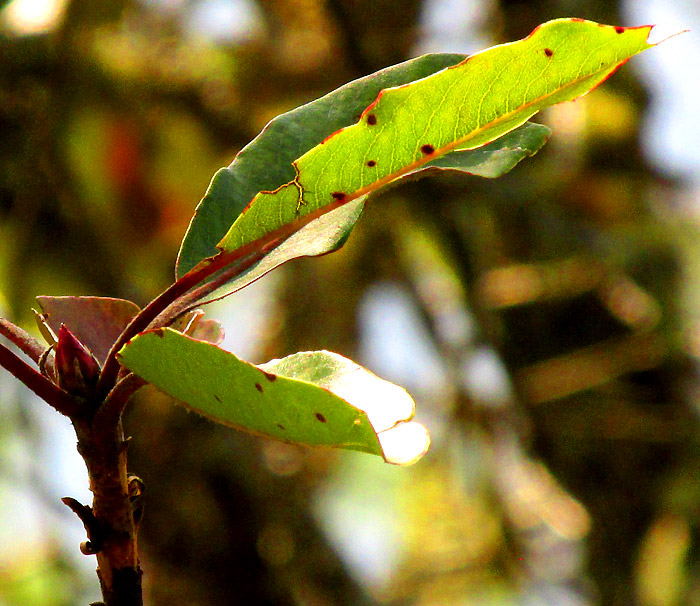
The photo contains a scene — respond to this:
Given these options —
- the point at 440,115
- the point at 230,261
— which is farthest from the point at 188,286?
the point at 440,115

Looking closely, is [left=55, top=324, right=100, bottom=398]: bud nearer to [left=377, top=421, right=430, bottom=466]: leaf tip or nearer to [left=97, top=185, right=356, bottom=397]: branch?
[left=97, top=185, right=356, bottom=397]: branch

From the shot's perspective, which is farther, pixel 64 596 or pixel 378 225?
pixel 378 225

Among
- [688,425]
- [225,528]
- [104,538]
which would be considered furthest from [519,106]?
[688,425]

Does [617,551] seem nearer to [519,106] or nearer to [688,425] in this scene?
[688,425]

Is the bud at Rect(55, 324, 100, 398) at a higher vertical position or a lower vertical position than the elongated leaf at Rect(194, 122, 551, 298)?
lower

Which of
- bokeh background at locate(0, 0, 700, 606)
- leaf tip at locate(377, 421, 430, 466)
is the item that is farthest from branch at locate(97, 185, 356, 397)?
bokeh background at locate(0, 0, 700, 606)

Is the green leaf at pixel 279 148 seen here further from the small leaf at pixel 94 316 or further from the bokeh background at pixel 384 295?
the bokeh background at pixel 384 295
